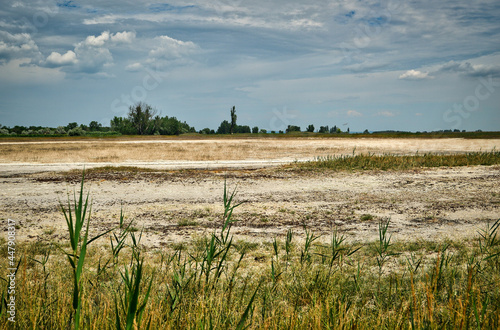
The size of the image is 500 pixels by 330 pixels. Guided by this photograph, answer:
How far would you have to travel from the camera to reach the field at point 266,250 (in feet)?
11.1

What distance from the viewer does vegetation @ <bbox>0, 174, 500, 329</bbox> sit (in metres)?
3.09

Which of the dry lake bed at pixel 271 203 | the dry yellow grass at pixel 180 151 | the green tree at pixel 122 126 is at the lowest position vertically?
the dry lake bed at pixel 271 203

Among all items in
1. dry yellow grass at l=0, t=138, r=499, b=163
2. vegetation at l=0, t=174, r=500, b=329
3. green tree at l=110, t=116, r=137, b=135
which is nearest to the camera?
vegetation at l=0, t=174, r=500, b=329

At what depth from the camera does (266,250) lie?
267 inches

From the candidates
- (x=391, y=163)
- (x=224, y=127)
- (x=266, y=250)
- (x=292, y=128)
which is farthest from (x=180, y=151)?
(x=224, y=127)

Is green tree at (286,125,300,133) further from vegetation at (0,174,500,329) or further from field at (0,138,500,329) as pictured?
vegetation at (0,174,500,329)

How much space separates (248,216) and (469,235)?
514 centimetres

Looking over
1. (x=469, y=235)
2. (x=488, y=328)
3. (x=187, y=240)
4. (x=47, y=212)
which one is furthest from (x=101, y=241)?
(x=469, y=235)

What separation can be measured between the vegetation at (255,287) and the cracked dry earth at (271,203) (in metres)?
0.66

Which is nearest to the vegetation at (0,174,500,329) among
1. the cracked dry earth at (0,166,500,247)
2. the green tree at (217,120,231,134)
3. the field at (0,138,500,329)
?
the field at (0,138,500,329)

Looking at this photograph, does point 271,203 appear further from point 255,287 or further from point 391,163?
point 391,163

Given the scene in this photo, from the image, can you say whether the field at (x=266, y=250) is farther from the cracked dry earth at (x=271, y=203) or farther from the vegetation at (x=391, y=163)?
the vegetation at (x=391, y=163)

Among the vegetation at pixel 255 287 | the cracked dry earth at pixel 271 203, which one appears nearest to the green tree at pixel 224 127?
the cracked dry earth at pixel 271 203

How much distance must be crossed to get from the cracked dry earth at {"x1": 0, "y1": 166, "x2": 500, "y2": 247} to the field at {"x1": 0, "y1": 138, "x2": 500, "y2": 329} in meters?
0.06
